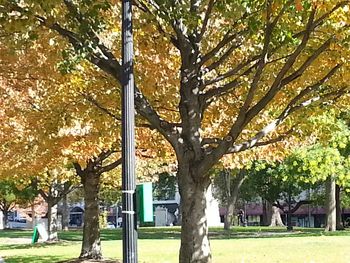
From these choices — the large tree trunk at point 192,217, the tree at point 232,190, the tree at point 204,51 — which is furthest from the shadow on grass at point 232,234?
the large tree trunk at point 192,217

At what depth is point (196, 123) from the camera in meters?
11.1

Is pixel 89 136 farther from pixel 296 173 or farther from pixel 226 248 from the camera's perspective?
pixel 296 173

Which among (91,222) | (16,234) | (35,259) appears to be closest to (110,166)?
(91,222)

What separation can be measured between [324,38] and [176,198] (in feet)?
293

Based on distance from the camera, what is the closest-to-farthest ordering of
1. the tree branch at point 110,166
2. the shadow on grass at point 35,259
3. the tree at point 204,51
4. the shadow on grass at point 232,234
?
the tree at point 204,51
the tree branch at point 110,166
the shadow on grass at point 35,259
the shadow on grass at point 232,234

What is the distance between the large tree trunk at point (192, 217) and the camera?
10.8 metres

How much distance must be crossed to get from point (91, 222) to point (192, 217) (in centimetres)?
944

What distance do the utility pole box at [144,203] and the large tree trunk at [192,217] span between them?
3.74 meters

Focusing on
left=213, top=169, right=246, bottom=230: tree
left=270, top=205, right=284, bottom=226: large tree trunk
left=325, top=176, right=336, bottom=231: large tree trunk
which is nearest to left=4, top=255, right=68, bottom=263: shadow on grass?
left=325, top=176, right=336, bottom=231: large tree trunk

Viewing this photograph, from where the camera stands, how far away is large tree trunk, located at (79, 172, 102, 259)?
19516 mm

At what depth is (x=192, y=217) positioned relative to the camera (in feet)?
35.8

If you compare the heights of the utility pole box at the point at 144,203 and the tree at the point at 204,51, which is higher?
the tree at the point at 204,51

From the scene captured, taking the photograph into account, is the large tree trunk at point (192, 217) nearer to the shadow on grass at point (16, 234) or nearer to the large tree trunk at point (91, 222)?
the large tree trunk at point (91, 222)

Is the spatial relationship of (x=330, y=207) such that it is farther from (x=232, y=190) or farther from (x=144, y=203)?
(x=144, y=203)
